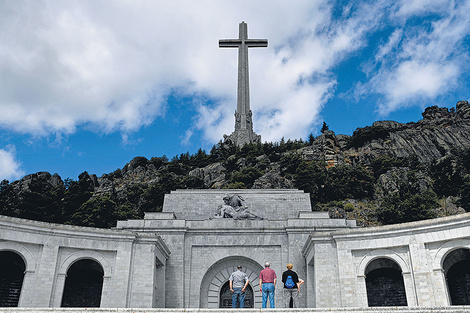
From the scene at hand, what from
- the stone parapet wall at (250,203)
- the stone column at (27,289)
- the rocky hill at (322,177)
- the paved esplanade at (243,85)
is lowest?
the stone column at (27,289)

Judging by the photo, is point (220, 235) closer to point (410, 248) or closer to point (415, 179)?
point (410, 248)

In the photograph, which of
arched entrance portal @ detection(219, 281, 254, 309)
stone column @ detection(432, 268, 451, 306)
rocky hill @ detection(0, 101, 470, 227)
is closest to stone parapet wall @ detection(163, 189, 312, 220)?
arched entrance portal @ detection(219, 281, 254, 309)

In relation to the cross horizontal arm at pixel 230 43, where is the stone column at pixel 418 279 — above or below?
below

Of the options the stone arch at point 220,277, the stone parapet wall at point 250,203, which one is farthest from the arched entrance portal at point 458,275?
the stone parapet wall at point 250,203

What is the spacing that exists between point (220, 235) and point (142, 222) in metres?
5.30

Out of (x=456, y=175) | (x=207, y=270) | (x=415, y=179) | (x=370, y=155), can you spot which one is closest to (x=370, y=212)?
(x=415, y=179)

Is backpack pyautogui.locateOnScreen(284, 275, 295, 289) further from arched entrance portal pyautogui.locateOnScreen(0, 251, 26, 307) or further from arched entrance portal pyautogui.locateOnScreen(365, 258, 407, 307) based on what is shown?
arched entrance portal pyautogui.locateOnScreen(0, 251, 26, 307)

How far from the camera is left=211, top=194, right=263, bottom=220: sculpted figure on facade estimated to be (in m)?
30.1

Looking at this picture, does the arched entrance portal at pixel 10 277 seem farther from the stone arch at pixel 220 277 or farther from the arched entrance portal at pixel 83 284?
the stone arch at pixel 220 277

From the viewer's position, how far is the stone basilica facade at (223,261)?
72.8 feet

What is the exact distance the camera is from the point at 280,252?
28234mm

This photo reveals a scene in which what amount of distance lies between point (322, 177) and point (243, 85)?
26.3m

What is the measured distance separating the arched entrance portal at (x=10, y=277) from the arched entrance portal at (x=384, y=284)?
18.4m

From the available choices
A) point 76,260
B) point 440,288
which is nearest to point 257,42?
point 76,260
